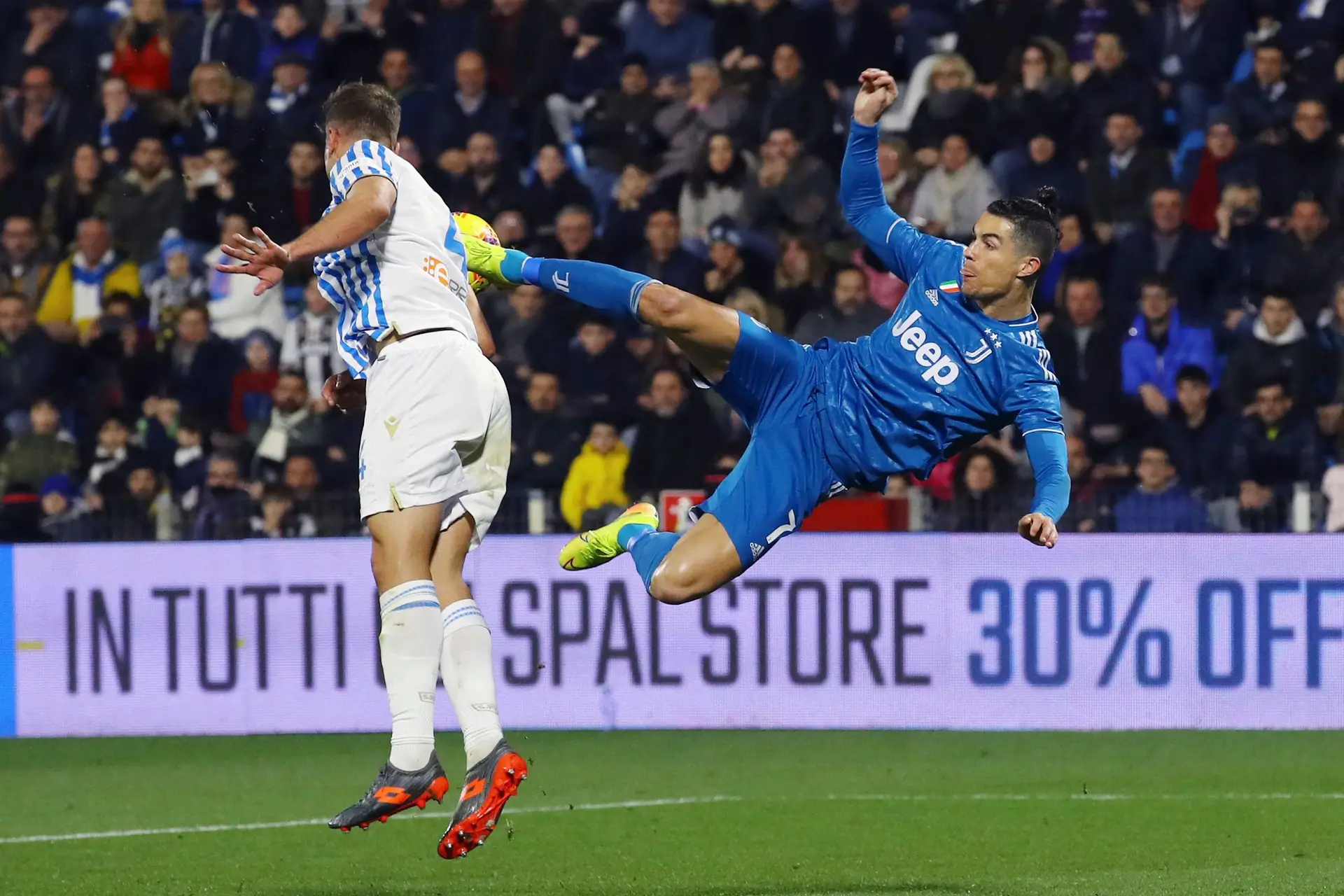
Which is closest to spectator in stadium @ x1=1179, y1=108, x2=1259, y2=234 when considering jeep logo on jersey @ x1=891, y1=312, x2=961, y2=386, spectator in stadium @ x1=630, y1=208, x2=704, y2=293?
spectator in stadium @ x1=630, y1=208, x2=704, y2=293

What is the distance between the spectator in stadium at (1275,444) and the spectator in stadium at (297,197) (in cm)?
650

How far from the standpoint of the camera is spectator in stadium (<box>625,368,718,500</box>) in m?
12.9

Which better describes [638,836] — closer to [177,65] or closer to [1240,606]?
[1240,606]

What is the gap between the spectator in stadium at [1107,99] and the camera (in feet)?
46.5

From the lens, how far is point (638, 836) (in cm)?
885

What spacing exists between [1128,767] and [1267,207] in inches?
191

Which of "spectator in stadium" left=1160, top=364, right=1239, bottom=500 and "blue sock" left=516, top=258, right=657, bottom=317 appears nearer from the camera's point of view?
"blue sock" left=516, top=258, right=657, bottom=317

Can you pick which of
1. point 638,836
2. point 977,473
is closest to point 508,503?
point 977,473

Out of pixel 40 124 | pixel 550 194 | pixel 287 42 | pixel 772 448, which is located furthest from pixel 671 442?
pixel 40 124

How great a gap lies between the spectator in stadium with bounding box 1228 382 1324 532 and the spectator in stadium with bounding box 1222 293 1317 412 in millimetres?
100

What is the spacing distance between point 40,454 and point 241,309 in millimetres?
1705

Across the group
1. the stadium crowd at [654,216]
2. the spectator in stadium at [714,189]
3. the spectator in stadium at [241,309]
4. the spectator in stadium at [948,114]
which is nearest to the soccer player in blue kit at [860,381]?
the stadium crowd at [654,216]

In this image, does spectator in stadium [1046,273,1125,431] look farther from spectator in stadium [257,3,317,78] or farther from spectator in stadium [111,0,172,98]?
spectator in stadium [111,0,172,98]

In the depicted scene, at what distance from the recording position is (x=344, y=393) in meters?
7.08
